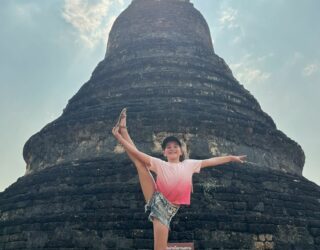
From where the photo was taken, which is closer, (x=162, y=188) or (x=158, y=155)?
(x=162, y=188)

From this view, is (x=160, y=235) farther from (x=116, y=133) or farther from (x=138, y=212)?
(x=138, y=212)

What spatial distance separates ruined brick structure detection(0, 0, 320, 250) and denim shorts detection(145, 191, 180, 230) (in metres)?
2.98

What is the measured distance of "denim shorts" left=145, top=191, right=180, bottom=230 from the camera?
284 cm

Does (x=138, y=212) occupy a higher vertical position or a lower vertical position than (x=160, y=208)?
higher

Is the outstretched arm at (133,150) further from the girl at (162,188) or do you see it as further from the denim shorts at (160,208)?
the denim shorts at (160,208)

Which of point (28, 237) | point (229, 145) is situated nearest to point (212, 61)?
point (229, 145)

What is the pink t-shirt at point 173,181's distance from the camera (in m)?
2.89

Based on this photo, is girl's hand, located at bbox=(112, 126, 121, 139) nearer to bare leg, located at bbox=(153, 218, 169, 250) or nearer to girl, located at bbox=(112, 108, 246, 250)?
girl, located at bbox=(112, 108, 246, 250)

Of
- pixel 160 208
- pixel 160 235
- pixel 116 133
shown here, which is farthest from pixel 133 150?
pixel 160 235

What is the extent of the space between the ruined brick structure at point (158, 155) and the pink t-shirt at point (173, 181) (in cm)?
302

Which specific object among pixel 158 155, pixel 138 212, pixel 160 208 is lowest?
pixel 160 208

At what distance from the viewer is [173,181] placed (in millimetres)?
2902

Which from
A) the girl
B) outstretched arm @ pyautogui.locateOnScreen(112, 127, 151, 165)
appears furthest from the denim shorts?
outstretched arm @ pyautogui.locateOnScreen(112, 127, 151, 165)

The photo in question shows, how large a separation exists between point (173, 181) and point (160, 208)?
222 millimetres
